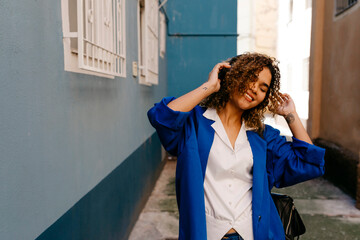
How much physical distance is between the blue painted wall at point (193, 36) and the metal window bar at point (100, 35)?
5.61m

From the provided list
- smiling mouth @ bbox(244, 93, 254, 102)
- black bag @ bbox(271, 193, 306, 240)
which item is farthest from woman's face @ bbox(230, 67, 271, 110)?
black bag @ bbox(271, 193, 306, 240)

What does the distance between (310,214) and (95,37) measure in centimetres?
390

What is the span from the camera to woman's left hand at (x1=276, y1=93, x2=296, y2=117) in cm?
190

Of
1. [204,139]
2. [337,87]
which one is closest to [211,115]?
[204,139]

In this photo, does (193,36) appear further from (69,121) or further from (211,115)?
(211,115)

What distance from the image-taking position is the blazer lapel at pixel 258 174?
1620mm

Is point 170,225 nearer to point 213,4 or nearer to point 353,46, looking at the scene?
point 353,46

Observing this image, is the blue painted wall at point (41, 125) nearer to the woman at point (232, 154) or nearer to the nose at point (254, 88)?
the woman at point (232, 154)

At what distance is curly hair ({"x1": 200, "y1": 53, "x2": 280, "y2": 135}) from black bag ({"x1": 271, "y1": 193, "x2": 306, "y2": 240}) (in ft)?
1.44

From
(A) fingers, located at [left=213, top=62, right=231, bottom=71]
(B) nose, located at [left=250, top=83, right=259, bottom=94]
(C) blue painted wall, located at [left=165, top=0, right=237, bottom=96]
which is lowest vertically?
(B) nose, located at [left=250, top=83, right=259, bottom=94]

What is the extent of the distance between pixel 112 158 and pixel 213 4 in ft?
22.5

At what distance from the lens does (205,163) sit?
5.38 feet

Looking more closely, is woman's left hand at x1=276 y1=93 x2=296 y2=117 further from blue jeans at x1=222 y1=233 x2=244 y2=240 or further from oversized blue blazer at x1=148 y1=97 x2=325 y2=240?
blue jeans at x1=222 y1=233 x2=244 y2=240

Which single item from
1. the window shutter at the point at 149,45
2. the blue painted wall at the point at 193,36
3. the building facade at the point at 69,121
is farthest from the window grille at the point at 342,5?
the building facade at the point at 69,121
